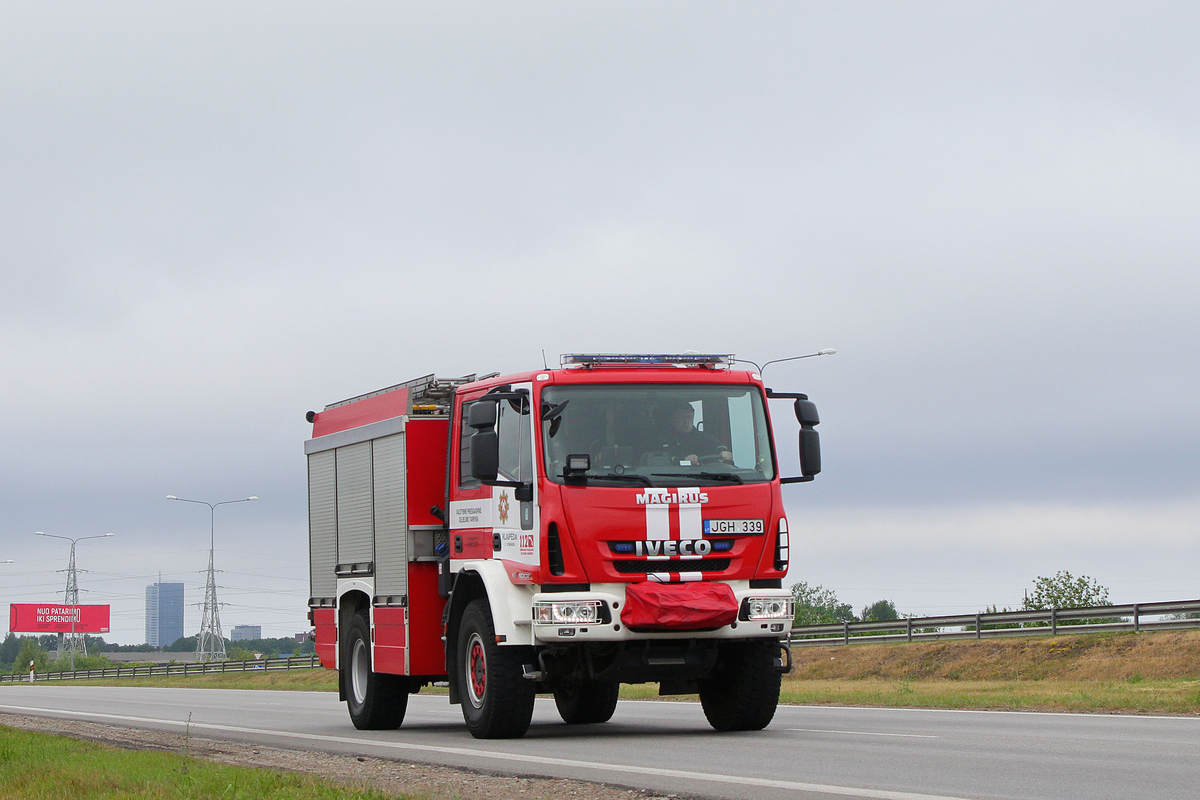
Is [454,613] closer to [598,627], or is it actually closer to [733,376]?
[598,627]

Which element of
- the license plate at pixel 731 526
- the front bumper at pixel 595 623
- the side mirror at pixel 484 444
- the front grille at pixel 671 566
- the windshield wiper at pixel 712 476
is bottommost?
the front bumper at pixel 595 623

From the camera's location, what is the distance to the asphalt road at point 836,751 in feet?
31.6

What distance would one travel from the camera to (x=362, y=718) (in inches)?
691

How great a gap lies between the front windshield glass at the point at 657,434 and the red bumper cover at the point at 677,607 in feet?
3.10

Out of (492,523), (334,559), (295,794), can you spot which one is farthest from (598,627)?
(334,559)

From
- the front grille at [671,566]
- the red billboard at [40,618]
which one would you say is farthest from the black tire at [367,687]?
the red billboard at [40,618]

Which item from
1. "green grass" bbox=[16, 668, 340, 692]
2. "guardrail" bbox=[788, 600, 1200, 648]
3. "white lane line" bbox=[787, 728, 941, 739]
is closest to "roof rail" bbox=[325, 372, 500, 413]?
"white lane line" bbox=[787, 728, 941, 739]

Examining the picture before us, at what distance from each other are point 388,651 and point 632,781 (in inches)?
250

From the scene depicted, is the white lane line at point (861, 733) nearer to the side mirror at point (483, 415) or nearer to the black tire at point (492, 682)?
the black tire at point (492, 682)

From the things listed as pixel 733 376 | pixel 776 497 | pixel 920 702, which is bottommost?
pixel 920 702

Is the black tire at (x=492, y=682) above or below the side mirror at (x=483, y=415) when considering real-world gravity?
below

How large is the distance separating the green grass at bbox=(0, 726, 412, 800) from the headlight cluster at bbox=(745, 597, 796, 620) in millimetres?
4532

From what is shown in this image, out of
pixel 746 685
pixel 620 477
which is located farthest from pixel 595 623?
pixel 746 685

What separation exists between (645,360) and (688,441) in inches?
44.3
